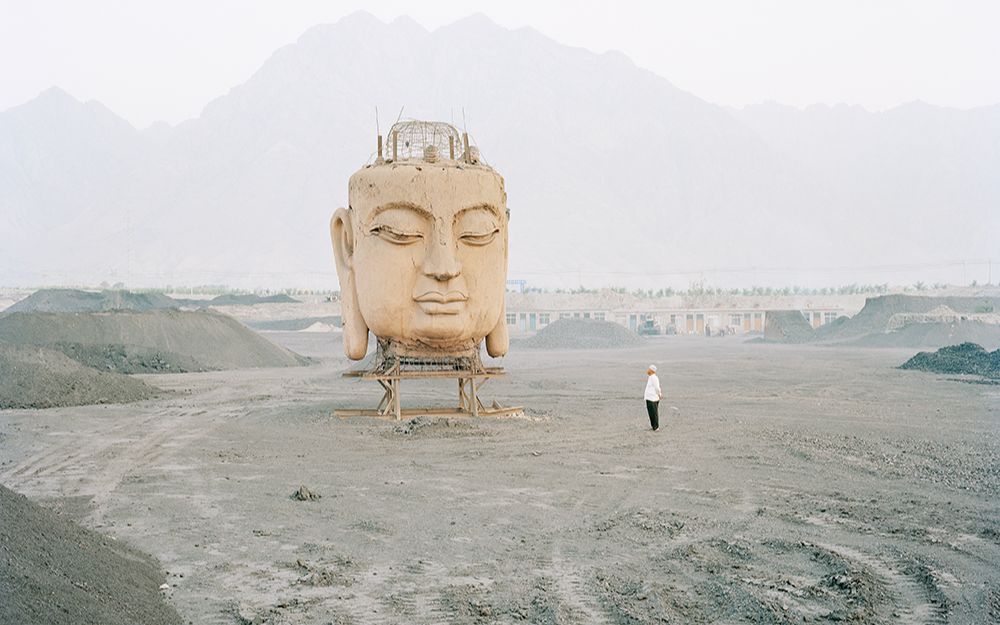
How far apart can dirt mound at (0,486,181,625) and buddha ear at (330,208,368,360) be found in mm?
8870

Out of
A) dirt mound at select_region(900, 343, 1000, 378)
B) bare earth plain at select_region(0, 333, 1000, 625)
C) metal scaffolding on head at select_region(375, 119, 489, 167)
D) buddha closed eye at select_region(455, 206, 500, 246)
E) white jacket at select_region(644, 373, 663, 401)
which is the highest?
metal scaffolding on head at select_region(375, 119, 489, 167)

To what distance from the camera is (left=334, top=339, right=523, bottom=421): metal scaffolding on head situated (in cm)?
1681

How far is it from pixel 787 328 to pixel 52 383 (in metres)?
43.3

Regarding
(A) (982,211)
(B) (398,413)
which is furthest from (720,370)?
(A) (982,211)

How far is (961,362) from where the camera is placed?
30672mm

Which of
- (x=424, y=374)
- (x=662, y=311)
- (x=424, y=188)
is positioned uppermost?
(x=424, y=188)

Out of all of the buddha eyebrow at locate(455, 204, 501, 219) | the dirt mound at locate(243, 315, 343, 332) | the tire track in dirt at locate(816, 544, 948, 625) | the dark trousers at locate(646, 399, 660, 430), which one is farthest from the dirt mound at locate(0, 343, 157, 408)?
the dirt mound at locate(243, 315, 343, 332)

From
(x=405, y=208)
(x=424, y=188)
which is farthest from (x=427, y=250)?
(x=424, y=188)

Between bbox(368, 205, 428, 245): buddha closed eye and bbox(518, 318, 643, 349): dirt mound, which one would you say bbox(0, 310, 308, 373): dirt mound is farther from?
bbox(368, 205, 428, 245): buddha closed eye

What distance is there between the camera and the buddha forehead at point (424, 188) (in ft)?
51.1

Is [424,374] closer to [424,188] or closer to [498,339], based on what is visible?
[498,339]

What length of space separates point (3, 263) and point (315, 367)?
151920 millimetres

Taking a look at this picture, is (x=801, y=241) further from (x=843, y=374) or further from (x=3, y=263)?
(x=843, y=374)

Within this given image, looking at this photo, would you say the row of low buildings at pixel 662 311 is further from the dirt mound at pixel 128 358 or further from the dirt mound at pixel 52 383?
the dirt mound at pixel 52 383
